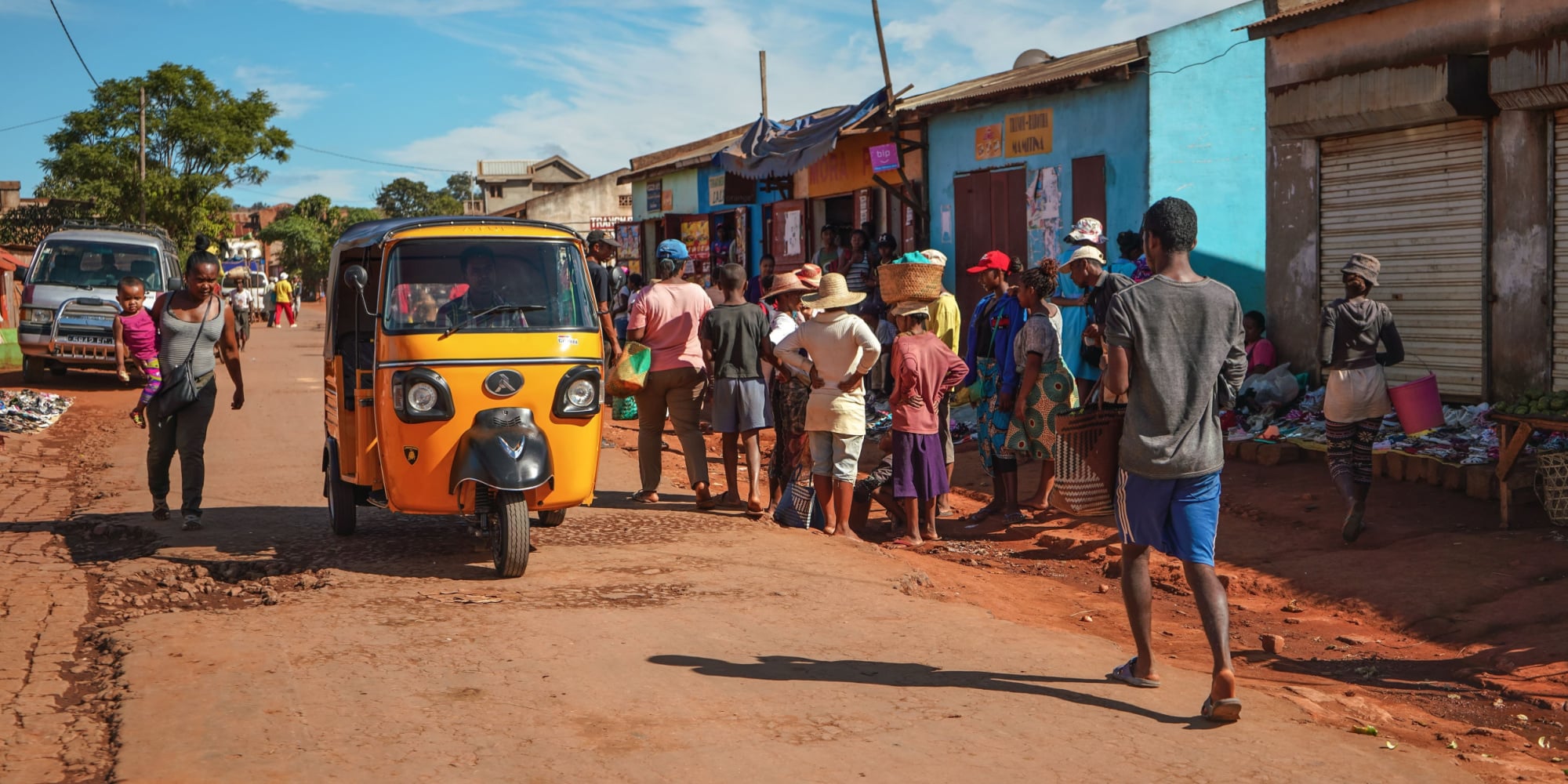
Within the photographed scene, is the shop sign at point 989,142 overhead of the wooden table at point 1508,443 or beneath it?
overhead

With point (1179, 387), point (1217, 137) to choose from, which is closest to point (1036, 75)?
point (1217, 137)

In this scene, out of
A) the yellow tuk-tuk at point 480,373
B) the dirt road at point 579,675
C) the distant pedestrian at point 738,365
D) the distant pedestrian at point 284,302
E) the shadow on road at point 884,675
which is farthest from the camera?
the distant pedestrian at point 284,302

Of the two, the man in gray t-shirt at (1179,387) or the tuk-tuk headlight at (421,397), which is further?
the tuk-tuk headlight at (421,397)

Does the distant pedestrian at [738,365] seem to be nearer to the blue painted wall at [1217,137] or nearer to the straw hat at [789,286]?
the straw hat at [789,286]

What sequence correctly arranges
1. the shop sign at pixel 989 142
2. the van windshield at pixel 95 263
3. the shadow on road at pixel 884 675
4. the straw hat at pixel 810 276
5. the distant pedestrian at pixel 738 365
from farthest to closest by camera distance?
1. the van windshield at pixel 95 263
2. the shop sign at pixel 989 142
3. the straw hat at pixel 810 276
4. the distant pedestrian at pixel 738 365
5. the shadow on road at pixel 884 675

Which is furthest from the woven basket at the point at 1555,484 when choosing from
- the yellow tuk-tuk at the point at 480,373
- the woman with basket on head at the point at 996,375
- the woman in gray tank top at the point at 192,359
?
the woman in gray tank top at the point at 192,359

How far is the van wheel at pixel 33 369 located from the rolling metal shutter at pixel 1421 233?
55.2 feet

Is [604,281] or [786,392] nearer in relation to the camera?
[786,392]

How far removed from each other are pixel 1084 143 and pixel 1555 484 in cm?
724

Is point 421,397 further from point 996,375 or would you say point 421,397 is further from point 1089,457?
point 996,375

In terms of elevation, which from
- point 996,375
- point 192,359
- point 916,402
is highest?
point 192,359

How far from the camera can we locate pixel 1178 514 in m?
4.78

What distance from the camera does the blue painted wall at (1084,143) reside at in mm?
13727

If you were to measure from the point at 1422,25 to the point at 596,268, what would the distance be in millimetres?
7192
